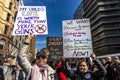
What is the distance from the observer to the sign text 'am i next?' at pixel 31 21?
7.37 m

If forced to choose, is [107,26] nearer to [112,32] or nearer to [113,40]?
[112,32]

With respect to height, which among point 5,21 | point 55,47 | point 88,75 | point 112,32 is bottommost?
point 88,75

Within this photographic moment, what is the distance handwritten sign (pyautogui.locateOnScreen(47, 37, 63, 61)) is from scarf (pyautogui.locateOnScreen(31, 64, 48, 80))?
1138 centimetres

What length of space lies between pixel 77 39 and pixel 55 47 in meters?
5.76

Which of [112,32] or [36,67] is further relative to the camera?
[112,32]

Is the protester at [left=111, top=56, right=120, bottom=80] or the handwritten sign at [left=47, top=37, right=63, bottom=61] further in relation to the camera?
the handwritten sign at [left=47, top=37, right=63, bottom=61]

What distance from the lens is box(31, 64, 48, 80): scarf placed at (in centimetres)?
455

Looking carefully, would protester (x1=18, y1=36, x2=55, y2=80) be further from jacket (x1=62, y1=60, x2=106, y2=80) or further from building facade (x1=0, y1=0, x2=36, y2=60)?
building facade (x1=0, y1=0, x2=36, y2=60)

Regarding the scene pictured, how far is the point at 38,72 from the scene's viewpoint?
4.60 meters

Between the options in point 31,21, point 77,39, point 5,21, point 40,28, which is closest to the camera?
point 40,28

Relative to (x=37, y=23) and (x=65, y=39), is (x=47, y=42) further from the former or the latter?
(x=37, y=23)

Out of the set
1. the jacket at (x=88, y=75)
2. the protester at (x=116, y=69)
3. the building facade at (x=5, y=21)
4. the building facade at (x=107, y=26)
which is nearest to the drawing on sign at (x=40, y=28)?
the jacket at (x=88, y=75)

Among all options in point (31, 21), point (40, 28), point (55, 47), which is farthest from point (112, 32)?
point (40, 28)

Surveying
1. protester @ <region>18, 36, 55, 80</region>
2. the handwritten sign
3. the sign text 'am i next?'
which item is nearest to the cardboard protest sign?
the sign text 'am i next?'
